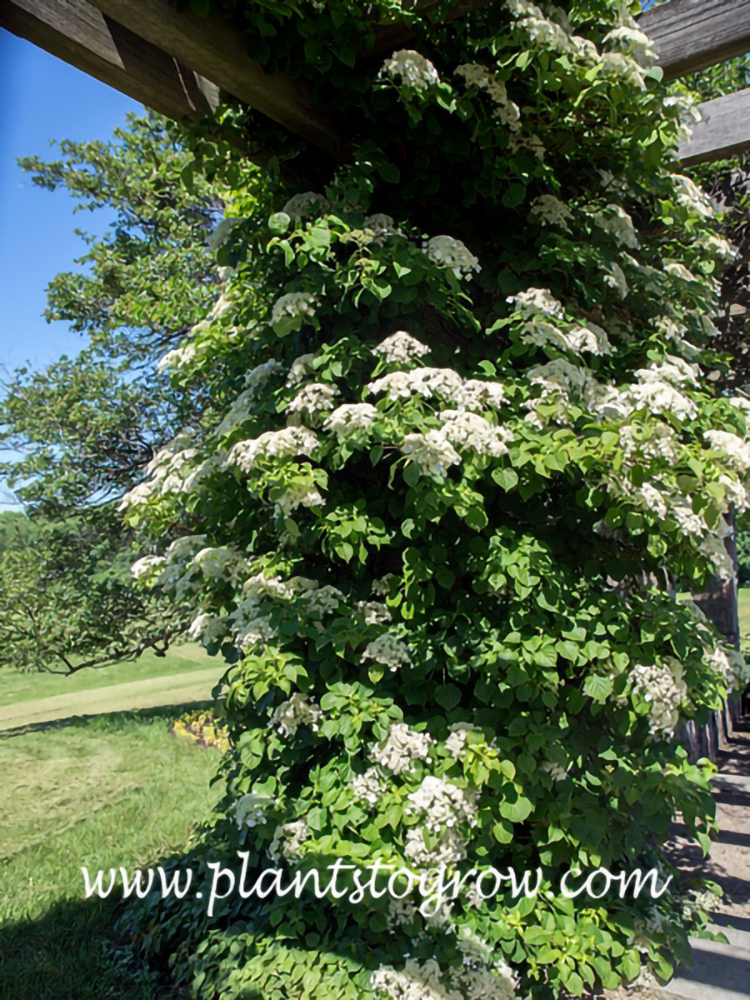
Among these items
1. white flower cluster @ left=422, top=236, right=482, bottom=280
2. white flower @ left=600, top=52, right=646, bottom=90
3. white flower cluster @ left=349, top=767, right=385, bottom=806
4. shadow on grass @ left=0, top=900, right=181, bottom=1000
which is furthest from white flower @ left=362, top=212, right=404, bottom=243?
shadow on grass @ left=0, top=900, right=181, bottom=1000

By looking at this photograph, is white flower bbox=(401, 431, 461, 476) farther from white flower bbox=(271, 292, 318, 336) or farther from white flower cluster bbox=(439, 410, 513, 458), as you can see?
white flower bbox=(271, 292, 318, 336)

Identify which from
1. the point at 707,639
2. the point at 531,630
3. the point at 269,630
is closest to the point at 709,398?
the point at 707,639

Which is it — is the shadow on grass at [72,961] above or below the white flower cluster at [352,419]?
below

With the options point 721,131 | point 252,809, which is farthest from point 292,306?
point 721,131

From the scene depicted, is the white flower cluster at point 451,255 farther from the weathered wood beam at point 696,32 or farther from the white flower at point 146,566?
the white flower at point 146,566

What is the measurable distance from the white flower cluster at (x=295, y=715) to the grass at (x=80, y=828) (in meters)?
1.03

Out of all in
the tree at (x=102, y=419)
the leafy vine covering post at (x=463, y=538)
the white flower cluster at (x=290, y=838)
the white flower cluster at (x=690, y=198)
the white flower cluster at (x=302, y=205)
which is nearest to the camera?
the leafy vine covering post at (x=463, y=538)

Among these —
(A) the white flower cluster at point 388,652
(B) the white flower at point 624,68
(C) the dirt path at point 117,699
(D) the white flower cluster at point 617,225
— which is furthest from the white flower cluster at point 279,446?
(C) the dirt path at point 117,699

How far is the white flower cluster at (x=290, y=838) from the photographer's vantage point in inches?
83.1

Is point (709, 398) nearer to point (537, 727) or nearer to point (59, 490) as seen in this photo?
point (537, 727)

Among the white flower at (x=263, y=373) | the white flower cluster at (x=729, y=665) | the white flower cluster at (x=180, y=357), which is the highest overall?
the white flower cluster at (x=180, y=357)

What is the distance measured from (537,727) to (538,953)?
66cm

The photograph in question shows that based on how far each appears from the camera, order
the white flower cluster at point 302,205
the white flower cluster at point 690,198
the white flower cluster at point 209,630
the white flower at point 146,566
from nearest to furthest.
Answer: the white flower cluster at point 302,205
the white flower cluster at point 209,630
the white flower cluster at point 690,198
the white flower at point 146,566

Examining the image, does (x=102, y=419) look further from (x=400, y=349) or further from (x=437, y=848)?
(x=437, y=848)
